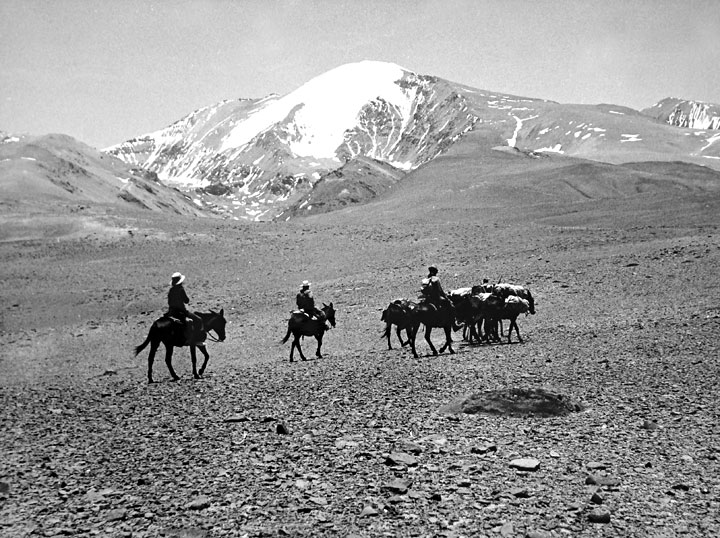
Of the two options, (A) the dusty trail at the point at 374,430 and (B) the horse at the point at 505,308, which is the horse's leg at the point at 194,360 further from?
(B) the horse at the point at 505,308

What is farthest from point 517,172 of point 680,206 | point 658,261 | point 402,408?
point 402,408

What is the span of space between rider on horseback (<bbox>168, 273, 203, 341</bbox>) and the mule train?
5933mm

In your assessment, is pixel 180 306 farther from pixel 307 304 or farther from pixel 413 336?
pixel 413 336

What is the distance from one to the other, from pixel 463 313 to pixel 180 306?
8974mm

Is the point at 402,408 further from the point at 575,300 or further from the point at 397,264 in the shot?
the point at 397,264

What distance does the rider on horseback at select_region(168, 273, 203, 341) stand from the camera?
17.2 m

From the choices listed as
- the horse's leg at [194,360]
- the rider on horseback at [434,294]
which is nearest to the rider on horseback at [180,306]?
the horse's leg at [194,360]

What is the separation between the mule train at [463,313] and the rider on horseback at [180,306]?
5.93m

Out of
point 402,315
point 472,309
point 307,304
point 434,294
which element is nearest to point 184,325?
point 307,304

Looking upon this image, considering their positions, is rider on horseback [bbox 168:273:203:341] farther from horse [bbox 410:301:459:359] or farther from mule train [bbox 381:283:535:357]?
horse [bbox 410:301:459:359]

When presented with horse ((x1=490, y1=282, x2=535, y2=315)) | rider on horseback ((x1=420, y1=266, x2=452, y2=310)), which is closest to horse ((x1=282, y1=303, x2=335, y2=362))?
rider on horseback ((x1=420, y1=266, x2=452, y2=310))

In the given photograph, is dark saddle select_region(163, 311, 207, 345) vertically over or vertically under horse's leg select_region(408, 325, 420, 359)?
over

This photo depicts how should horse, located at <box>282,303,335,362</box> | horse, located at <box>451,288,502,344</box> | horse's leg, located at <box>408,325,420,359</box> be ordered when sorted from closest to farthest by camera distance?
horse's leg, located at <box>408,325,420,359</box> → horse, located at <box>282,303,335,362</box> → horse, located at <box>451,288,502,344</box>

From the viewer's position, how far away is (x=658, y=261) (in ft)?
107
